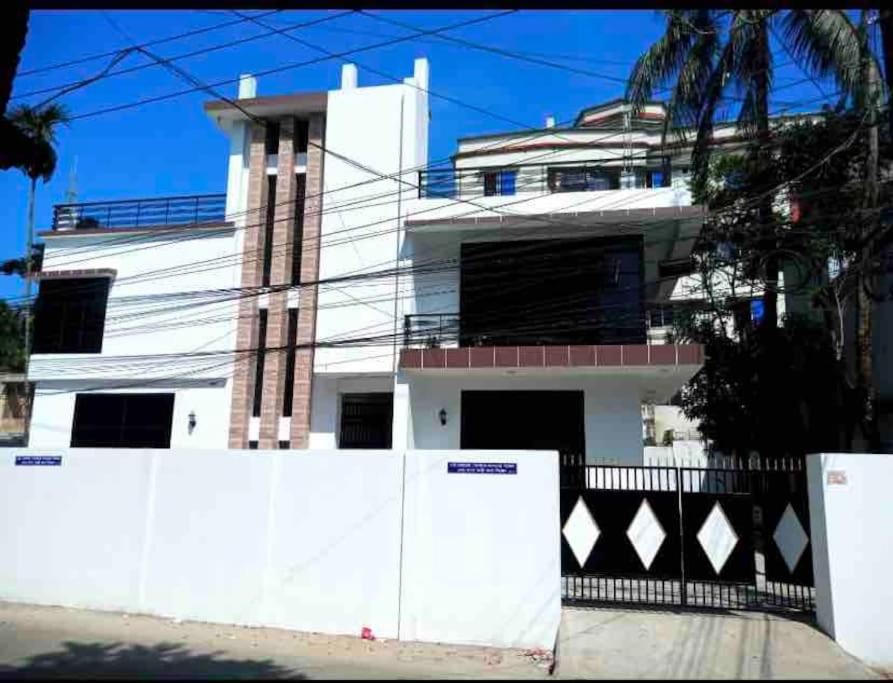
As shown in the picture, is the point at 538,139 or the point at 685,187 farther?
the point at 538,139

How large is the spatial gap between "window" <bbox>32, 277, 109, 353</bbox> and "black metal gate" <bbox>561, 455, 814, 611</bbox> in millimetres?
15309

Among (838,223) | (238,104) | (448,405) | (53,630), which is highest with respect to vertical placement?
(238,104)

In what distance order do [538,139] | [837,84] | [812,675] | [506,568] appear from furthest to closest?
[538,139]
[837,84]
[506,568]
[812,675]

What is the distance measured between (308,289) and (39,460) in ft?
31.1

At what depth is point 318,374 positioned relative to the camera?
17094 mm

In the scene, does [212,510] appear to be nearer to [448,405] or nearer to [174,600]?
[174,600]

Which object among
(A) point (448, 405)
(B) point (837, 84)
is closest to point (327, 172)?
(A) point (448, 405)

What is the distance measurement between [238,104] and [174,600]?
14425mm

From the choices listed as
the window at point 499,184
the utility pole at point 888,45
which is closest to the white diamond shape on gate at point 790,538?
the utility pole at point 888,45

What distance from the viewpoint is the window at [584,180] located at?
55.5ft

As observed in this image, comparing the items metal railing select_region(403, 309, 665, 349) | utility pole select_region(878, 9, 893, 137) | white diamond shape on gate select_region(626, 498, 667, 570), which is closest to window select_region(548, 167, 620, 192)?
metal railing select_region(403, 309, 665, 349)

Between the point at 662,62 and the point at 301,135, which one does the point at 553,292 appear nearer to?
the point at 662,62

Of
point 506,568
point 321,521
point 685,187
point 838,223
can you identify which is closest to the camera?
point 506,568

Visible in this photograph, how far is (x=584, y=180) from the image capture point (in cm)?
1738
